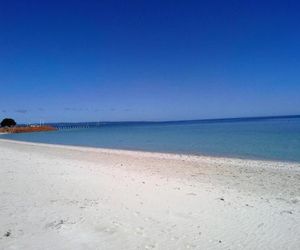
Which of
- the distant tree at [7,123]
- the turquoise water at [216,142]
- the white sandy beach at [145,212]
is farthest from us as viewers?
the distant tree at [7,123]

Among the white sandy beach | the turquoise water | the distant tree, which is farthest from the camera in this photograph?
the distant tree

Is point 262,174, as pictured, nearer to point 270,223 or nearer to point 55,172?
point 270,223

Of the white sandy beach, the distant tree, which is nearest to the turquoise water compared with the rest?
the white sandy beach

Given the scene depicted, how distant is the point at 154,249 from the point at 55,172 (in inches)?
325

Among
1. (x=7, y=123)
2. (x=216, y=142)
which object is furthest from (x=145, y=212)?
(x=7, y=123)

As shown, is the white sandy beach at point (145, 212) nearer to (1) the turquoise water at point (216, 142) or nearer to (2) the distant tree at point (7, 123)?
(1) the turquoise water at point (216, 142)

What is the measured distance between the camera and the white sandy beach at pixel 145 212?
515 cm

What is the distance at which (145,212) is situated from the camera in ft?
22.2

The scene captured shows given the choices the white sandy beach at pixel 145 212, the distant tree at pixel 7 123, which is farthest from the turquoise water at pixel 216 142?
the distant tree at pixel 7 123

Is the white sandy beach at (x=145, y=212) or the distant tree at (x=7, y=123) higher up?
the distant tree at (x=7, y=123)

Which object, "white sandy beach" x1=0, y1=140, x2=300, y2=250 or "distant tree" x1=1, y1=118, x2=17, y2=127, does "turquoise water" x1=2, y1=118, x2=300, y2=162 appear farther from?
"distant tree" x1=1, y1=118, x2=17, y2=127

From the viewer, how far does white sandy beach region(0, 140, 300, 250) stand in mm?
5152

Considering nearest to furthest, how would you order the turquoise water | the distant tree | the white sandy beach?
the white sandy beach → the turquoise water → the distant tree

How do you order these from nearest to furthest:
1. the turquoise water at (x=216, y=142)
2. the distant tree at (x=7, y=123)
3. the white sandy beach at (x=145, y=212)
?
the white sandy beach at (x=145, y=212) → the turquoise water at (x=216, y=142) → the distant tree at (x=7, y=123)
